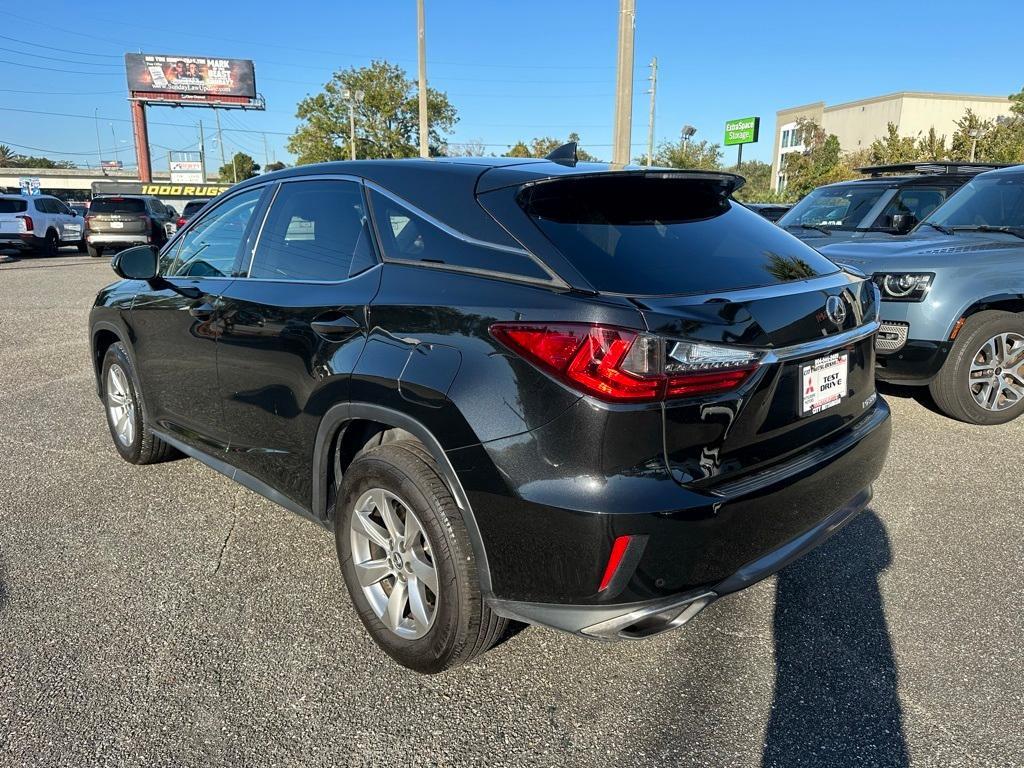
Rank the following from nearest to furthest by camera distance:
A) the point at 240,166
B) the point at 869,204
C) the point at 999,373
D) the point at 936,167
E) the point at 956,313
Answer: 1. the point at 956,313
2. the point at 999,373
3. the point at 869,204
4. the point at 936,167
5. the point at 240,166

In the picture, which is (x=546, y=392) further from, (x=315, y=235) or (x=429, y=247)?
(x=315, y=235)

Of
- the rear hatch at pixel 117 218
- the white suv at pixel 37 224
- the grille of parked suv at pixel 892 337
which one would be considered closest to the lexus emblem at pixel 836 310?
the grille of parked suv at pixel 892 337

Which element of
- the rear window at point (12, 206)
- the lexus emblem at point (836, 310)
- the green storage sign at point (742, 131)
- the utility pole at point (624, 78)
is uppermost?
the green storage sign at point (742, 131)

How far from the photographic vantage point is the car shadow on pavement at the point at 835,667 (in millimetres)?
2180

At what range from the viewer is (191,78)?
61531 mm

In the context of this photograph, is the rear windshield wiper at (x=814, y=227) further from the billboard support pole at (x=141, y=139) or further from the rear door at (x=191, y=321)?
the billboard support pole at (x=141, y=139)

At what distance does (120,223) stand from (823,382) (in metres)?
22.0

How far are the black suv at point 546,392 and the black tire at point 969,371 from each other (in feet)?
8.19

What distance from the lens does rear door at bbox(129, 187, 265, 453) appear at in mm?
3406

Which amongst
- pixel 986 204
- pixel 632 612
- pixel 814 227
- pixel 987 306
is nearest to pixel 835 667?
pixel 632 612

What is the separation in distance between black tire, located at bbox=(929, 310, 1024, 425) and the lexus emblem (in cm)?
290

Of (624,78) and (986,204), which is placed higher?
(624,78)

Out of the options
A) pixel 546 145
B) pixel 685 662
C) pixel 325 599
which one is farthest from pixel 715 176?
pixel 546 145

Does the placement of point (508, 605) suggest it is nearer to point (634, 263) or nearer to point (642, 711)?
point (642, 711)
